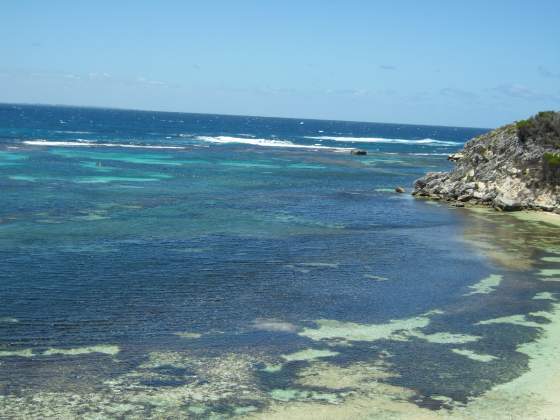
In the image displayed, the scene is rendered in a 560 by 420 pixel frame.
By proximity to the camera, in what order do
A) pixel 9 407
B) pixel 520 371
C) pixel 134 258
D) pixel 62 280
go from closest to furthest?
pixel 9 407
pixel 520 371
pixel 62 280
pixel 134 258

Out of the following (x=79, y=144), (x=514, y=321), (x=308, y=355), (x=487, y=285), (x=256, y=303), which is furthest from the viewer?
(x=79, y=144)

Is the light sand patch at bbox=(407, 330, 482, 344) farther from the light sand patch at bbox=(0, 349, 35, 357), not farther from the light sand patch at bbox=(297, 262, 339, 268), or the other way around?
the light sand patch at bbox=(0, 349, 35, 357)

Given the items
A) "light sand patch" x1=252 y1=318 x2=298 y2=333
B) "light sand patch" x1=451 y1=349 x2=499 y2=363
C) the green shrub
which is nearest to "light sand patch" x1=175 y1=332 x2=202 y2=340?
"light sand patch" x1=252 y1=318 x2=298 y2=333

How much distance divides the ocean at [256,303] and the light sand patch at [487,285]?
0.38ft

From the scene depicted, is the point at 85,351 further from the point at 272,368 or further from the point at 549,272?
the point at 549,272

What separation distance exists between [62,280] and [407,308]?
14358 millimetres

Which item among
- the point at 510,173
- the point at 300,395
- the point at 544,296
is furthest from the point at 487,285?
the point at 510,173

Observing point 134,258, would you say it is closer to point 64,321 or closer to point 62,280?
point 62,280

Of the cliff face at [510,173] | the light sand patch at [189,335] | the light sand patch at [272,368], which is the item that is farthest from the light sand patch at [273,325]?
the cliff face at [510,173]

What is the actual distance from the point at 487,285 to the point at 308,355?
12641 mm

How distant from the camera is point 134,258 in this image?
1280 inches

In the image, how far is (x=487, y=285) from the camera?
30500 millimetres

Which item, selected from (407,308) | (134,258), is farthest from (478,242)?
(134,258)

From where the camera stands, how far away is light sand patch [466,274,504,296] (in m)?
29.5
